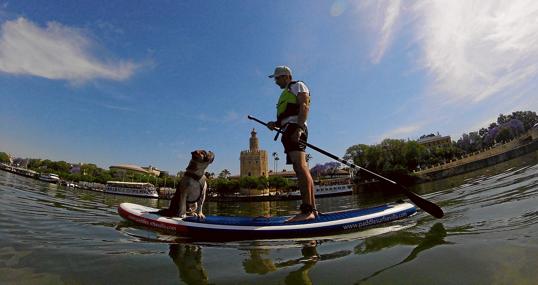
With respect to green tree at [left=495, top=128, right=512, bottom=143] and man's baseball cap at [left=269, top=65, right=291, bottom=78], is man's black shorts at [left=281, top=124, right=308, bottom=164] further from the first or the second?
green tree at [left=495, top=128, right=512, bottom=143]

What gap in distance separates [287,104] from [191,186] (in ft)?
7.57

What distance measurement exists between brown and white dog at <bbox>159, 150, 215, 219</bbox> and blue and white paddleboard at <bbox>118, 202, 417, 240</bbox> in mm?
304

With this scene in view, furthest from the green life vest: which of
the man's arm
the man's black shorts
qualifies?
the man's black shorts

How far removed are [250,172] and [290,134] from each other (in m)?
122

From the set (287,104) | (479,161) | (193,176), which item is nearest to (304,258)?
(287,104)

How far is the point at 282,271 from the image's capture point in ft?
7.68

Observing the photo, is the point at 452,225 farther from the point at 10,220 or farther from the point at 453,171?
the point at 453,171

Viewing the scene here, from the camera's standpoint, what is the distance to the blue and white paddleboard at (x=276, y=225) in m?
3.95

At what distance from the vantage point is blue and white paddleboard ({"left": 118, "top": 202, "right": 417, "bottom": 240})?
156 inches

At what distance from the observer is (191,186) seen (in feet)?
17.6

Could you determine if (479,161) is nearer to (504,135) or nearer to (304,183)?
(504,135)

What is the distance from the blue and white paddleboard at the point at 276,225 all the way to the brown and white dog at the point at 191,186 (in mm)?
304

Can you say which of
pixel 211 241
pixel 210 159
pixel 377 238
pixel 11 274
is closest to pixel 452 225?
pixel 377 238

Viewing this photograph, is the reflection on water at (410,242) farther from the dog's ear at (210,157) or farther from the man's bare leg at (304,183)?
the dog's ear at (210,157)
